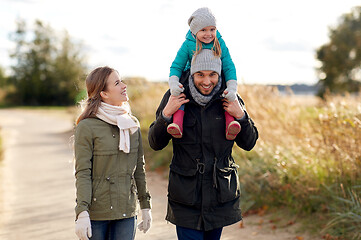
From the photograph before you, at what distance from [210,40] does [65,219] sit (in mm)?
4354

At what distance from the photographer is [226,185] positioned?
3.08 m

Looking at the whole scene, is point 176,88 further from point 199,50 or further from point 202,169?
point 202,169

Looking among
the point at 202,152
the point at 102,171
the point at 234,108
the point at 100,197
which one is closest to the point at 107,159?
the point at 102,171

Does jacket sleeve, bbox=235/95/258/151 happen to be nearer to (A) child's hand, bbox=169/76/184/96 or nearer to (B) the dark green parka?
(B) the dark green parka

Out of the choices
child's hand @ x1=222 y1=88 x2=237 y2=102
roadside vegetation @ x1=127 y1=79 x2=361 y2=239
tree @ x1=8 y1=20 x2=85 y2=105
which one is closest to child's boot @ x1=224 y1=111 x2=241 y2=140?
child's hand @ x1=222 y1=88 x2=237 y2=102

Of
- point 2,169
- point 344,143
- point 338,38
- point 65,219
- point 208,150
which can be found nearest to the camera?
point 208,150

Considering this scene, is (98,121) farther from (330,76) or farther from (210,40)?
(330,76)

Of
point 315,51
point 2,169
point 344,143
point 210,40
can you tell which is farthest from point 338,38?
point 210,40

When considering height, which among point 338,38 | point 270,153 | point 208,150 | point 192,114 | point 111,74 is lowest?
point 270,153

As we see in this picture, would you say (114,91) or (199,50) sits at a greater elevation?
(199,50)

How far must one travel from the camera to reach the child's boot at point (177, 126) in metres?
2.91

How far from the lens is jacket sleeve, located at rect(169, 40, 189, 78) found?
320cm

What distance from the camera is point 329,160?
5898 mm

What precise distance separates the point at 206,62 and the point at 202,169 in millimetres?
708
